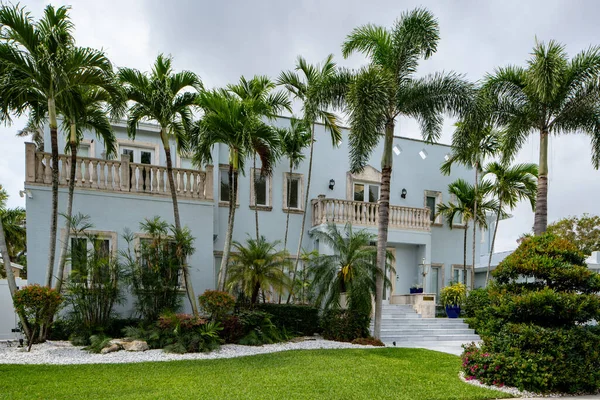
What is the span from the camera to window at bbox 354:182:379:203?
1883 centimetres

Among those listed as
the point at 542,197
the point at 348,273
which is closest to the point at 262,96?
the point at 348,273

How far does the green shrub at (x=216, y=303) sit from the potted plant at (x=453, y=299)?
9378 millimetres

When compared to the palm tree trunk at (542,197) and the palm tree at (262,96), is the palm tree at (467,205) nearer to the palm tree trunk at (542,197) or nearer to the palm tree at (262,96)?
the palm tree trunk at (542,197)

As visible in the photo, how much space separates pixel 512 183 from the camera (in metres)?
18.2

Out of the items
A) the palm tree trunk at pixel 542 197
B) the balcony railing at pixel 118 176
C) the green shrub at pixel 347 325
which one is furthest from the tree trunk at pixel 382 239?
the balcony railing at pixel 118 176

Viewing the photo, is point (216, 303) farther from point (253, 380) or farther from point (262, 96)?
point (262, 96)

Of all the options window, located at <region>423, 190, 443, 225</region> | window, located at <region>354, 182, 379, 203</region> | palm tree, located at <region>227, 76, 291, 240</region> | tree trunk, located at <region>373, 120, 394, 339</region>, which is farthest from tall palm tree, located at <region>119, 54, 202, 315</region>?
window, located at <region>423, 190, 443, 225</region>

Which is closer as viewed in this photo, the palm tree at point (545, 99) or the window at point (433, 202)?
the palm tree at point (545, 99)

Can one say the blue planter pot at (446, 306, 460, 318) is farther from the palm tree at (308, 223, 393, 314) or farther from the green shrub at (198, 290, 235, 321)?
the green shrub at (198, 290, 235, 321)

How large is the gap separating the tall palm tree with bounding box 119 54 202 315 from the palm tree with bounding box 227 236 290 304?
53.2 inches

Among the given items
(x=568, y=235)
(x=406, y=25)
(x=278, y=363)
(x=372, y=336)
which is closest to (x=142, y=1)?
(x=406, y=25)

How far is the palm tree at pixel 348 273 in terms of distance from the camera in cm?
1280

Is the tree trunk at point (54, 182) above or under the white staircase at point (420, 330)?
above

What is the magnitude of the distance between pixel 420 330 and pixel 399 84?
7.87 meters
